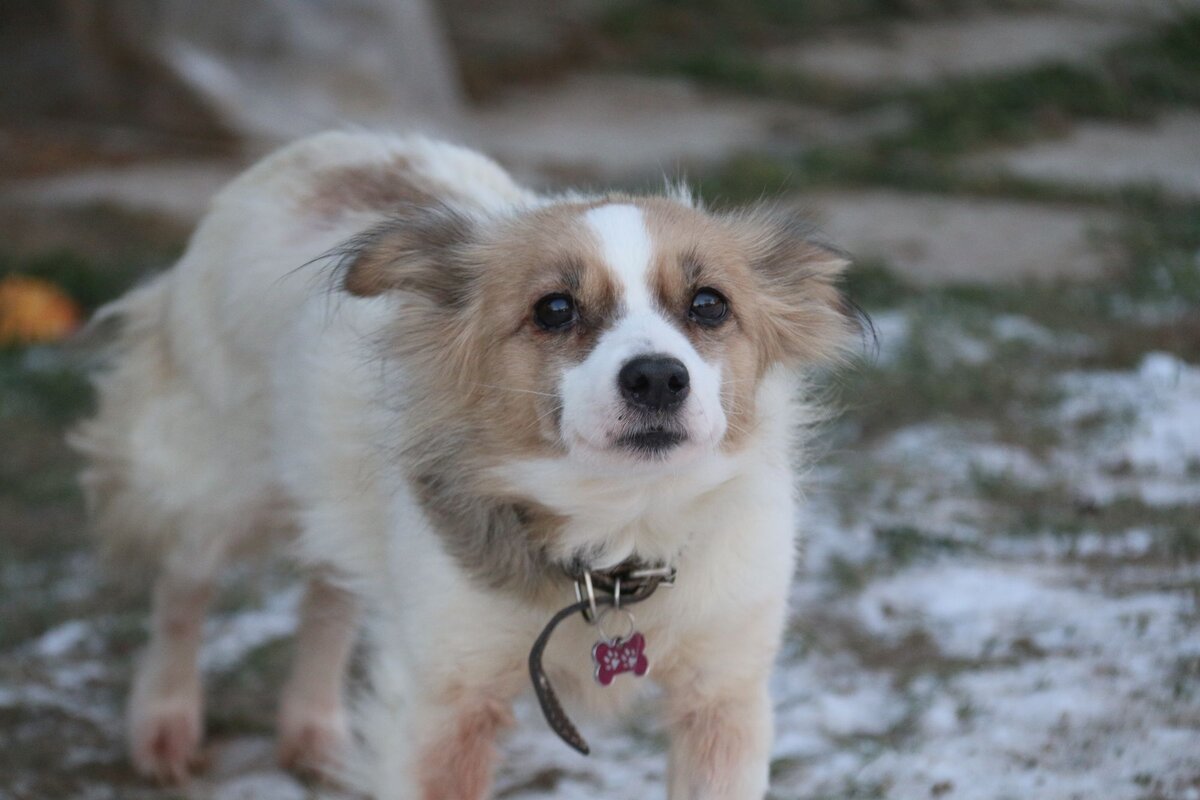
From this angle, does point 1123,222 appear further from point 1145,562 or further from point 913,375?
point 1145,562

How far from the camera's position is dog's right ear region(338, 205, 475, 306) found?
291 cm

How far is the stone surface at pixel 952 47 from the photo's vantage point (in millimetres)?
8641

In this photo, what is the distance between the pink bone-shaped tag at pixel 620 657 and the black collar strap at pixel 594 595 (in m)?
0.07

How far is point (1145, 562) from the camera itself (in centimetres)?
405

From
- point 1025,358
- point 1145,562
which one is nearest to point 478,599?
point 1145,562

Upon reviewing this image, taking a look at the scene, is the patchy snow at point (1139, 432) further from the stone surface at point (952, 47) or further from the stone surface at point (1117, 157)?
the stone surface at point (952, 47)

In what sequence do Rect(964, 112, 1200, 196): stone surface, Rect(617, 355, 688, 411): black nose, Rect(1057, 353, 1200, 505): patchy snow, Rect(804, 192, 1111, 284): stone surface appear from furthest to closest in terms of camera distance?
Rect(964, 112, 1200, 196): stone surface, Rect(804, 192, 1111, 284): stone surface, Rect(1057, 353, 1200, 505): patchy snow, Rect(617, 355, 688, 411): black nose

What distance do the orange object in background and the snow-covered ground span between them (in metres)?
1.91

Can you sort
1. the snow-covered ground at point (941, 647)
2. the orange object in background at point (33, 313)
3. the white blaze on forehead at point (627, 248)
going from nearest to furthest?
the white blaze on forehead at point (627, 248)
the snow-covered ground at point (941, 647)
the orange object in background at point (33, 313)

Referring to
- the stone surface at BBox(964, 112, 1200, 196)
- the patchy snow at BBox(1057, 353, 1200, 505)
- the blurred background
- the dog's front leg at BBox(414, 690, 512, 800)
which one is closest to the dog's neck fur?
the dog's front leg at BBox(414, 690, 512, 800)

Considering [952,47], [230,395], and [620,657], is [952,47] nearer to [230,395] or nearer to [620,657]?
[230,395]

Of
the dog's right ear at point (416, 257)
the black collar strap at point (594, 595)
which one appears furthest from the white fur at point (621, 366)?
the dog's right ear at point (416, 257)

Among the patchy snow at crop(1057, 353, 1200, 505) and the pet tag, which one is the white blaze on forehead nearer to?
the pet tag

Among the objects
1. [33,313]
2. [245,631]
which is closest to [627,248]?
[245,631]
